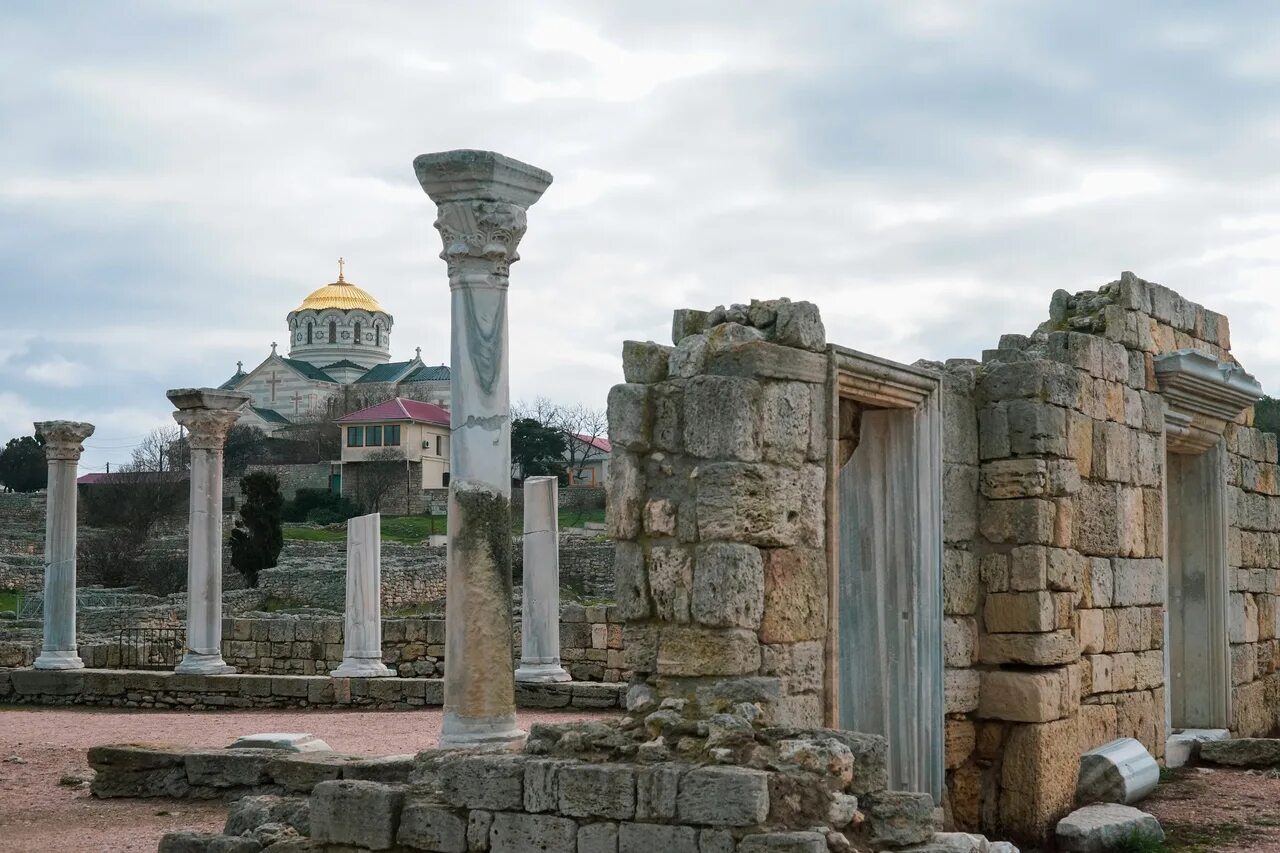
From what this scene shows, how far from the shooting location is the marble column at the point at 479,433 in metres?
9.61

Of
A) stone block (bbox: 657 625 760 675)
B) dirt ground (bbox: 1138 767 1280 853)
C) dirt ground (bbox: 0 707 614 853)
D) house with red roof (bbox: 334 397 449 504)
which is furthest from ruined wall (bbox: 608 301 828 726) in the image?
house with red roof (bbox: 334 397 449 504)

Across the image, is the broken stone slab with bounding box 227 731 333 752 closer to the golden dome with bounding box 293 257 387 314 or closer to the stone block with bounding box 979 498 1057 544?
the stone block with bounding box 979 498 1057 544

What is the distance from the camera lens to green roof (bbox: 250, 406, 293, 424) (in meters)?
85.2

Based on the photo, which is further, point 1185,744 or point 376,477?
point 376,477

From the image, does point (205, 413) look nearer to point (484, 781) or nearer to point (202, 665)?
point (202, 665)

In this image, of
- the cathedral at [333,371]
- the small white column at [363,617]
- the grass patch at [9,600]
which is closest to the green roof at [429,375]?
the cathedral at [333,371]

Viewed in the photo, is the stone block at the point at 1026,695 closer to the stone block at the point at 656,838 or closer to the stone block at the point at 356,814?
the stone block at the point at 656,838

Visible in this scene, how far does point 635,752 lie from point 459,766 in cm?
78

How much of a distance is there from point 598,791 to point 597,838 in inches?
7.1

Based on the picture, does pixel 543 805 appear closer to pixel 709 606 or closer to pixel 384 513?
pixel 709 606

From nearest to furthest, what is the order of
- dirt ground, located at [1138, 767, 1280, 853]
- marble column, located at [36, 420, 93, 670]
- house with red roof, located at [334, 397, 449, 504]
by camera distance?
dirt ground, located at [1138, 767, 1280, 853], marble column, located at [36, 420, 93, 670], house with red roof, located at [334, 397, 449, 504]

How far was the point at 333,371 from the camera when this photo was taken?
9381 centimetres

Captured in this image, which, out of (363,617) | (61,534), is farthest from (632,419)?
(61,534)

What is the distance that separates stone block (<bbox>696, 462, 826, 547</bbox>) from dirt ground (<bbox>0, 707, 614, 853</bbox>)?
435 cm
